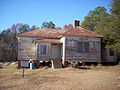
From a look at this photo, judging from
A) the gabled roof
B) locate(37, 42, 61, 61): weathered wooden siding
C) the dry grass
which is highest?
the gabled roof

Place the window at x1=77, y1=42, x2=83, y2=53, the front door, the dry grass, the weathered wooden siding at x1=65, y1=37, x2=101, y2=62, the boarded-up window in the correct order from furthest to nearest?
1. the front door
2. the boarded-up window
3. the window at x1=77, y1=42, x2=83, y2=53
4. the weathered wooden siding at x1=65, y1=37, x2=101, y2=62
5. the dry grass

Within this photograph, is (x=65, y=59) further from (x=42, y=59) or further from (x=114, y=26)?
(x=114, y=26)

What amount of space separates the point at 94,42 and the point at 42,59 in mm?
8232

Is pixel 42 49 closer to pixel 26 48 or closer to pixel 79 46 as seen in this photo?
pixel 26 48

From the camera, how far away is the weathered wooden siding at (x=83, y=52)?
31312 mm

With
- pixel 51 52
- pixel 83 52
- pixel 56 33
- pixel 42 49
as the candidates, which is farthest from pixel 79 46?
pixel 56 33

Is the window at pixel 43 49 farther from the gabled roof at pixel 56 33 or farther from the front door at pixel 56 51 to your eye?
the gabled roof at pixel 56 33

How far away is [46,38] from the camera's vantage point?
112ft

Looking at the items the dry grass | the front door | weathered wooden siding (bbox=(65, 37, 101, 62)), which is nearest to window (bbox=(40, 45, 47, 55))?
the front door

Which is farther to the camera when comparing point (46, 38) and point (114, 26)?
point (46, 38)

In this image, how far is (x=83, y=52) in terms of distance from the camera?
104ft

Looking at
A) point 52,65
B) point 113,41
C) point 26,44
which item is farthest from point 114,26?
point 26,44

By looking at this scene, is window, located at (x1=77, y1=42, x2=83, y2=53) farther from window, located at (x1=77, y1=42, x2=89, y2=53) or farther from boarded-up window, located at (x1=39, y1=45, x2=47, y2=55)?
boarded-up window, located at (x1=39, y1=45, x2=47, y2=55)

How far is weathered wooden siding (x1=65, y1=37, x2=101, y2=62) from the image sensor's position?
3131cm
